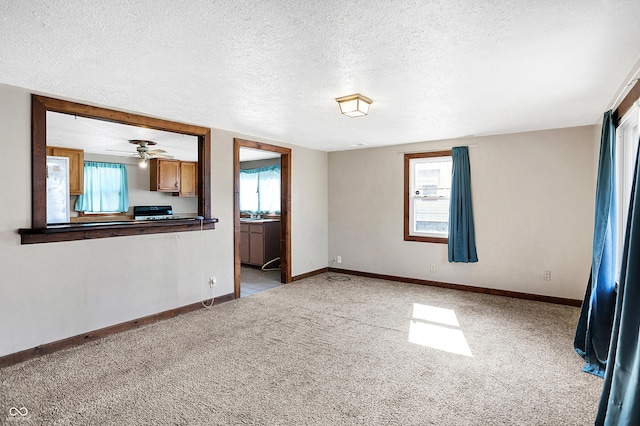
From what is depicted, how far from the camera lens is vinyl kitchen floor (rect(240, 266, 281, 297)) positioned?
5.08 metres

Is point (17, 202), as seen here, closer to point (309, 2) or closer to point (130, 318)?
point (130, 318)

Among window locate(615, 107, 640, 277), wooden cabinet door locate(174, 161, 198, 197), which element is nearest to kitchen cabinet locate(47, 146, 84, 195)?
wooden cabinet door locate(174, 161, 198, 197)

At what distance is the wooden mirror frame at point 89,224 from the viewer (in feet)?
9.39

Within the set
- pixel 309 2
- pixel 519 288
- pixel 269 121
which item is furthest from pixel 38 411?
pixel 519 288

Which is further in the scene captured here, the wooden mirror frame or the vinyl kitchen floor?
the vinyl kitchen floor

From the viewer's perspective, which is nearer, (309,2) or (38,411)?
(309,2)

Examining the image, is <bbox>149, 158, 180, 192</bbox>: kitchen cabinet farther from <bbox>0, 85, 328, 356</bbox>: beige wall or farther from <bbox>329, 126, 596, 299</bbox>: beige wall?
<bbox>329, 126, 596, 299</bbox>: beige wall

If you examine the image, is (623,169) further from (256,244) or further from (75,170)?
(75,170)

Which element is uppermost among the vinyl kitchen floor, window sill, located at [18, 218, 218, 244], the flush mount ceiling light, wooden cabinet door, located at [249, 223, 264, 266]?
the flush mount ceiling light

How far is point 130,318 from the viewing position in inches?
139

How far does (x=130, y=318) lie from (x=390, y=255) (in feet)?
12.5

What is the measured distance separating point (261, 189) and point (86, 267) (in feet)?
15.7

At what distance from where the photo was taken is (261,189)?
7.80 m

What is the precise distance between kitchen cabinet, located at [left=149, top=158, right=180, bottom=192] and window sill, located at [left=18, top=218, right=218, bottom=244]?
3.70 meters
